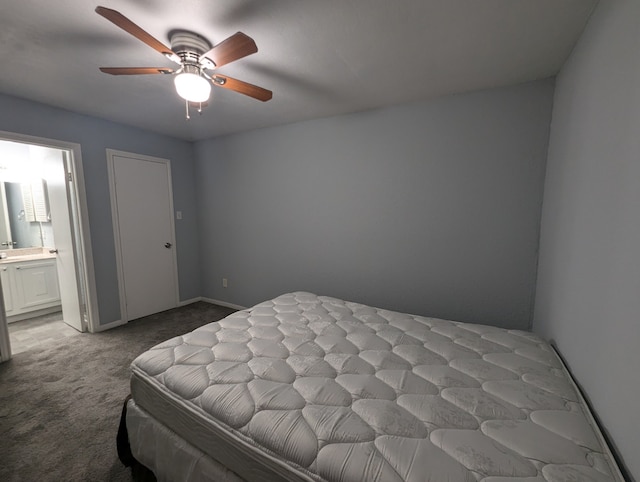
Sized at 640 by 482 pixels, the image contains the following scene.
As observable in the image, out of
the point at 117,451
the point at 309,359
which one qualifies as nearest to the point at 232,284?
the point at 117,451

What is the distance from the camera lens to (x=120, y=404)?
191 centimetres

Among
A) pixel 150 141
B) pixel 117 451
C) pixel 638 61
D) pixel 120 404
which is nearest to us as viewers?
pixel 638 61

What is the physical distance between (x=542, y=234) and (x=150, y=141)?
4.20 meters

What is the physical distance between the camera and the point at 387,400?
3.54 ft

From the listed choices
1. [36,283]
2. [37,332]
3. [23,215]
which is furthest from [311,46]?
[23,215]

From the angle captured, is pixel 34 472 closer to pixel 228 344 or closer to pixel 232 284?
pixel 228 344

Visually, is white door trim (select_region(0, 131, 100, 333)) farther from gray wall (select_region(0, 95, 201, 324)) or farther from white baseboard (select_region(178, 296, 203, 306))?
white baseboard (select_region(178, 296, 203, 306))

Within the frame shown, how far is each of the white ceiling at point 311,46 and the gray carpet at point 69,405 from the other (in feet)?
7.64

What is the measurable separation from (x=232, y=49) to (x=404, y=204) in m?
1.76

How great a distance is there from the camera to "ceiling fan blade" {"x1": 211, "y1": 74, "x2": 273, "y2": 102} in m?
1.65

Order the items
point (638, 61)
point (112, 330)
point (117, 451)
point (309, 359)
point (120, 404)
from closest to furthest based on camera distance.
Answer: point (638, 61)
point (309, 359)
point (117, 451)
point (120, 404)
point (112, 330)

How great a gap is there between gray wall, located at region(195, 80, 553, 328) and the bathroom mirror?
8.72ft

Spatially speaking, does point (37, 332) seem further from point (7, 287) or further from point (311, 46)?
point (311, 46)

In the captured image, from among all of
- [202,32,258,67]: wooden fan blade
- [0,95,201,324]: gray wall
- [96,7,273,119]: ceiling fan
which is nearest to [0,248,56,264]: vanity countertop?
[0,95,201,324]: gray wall
